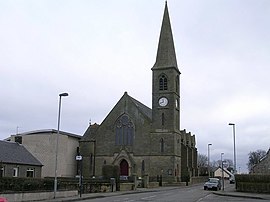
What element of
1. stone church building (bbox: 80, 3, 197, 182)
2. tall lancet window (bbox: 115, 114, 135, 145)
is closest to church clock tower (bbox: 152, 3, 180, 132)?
stone church building (bbox: 80, 3, 197, 182)

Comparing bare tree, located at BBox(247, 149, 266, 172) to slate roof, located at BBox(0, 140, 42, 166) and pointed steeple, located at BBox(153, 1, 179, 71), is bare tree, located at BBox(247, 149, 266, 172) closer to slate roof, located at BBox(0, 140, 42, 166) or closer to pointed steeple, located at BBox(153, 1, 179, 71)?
pointed steeple, located at BBox(153, 1, 179, 71)

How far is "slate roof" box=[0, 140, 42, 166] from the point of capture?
45247 mm

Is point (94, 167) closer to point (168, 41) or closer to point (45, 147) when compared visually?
point (45, 147)

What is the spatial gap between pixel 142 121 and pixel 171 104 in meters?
5.27

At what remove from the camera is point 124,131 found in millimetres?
66688

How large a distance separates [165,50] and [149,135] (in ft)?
46.4

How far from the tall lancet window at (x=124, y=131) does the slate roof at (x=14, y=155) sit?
60.7 ft

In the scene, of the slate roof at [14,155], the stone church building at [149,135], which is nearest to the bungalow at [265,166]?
the stone church building at [149,135]

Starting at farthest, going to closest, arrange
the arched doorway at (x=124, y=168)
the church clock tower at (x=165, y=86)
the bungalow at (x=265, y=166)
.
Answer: the bungalow at (x=265, y=166)
the arched doorway at (x=124, y=168)
the church clock tower at (x=165, y=86)

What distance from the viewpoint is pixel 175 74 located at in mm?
67000

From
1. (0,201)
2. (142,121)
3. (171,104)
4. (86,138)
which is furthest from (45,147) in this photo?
(0,201)

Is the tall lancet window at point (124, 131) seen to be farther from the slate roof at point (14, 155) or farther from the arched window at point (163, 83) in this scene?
the slate roof at point (14, 155)

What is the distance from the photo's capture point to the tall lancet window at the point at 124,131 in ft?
216

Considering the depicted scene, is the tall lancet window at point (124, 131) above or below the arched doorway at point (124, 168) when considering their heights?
above
